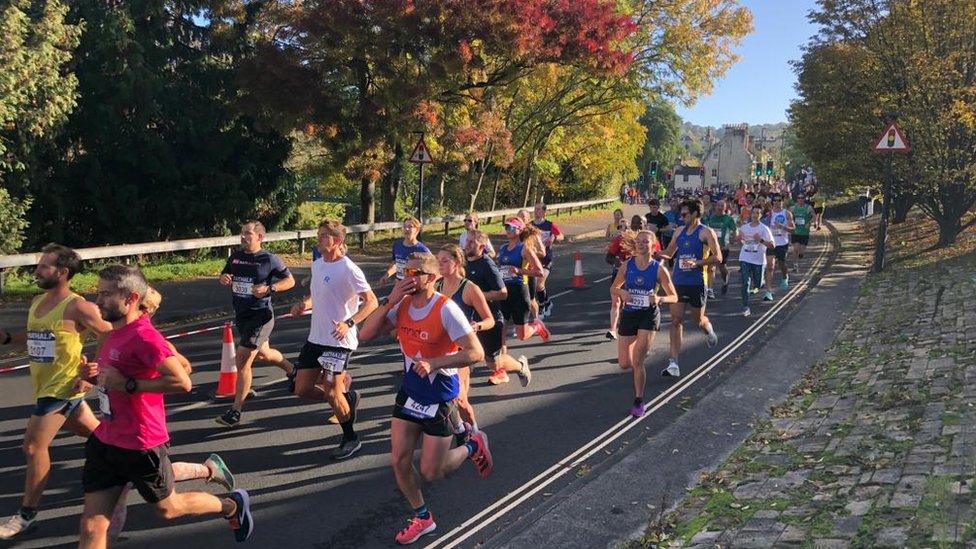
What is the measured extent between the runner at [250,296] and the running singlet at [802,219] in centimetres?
1389

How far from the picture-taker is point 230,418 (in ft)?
23.9

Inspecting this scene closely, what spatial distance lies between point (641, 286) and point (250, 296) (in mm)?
3928

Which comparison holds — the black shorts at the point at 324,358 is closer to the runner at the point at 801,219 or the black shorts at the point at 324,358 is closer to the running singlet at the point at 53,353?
the running singlet at the point at 53,353

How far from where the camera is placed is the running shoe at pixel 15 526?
4906 mm

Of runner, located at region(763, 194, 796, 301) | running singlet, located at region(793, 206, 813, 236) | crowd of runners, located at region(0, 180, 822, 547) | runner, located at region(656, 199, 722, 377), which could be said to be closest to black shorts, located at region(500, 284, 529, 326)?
crowd of runners, located at region(0, 180, 822, 547)

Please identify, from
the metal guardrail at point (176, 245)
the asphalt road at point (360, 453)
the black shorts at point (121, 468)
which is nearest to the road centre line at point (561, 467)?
the asphalt road at point (360, 453)

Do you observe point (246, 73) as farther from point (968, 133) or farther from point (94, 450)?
point (968, 133)


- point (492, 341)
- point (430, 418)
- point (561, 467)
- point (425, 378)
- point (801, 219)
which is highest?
point (801, 219)

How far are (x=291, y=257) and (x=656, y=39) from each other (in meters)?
17.5

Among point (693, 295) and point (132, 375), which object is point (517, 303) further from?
point (132, 375)

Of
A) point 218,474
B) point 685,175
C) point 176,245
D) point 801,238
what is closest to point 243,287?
point 218,474

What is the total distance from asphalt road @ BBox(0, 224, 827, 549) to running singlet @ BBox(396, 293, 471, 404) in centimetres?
97

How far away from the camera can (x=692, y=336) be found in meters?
12.0

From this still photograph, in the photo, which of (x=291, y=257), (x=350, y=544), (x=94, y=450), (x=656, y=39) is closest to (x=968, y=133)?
(x=656, y=39)
